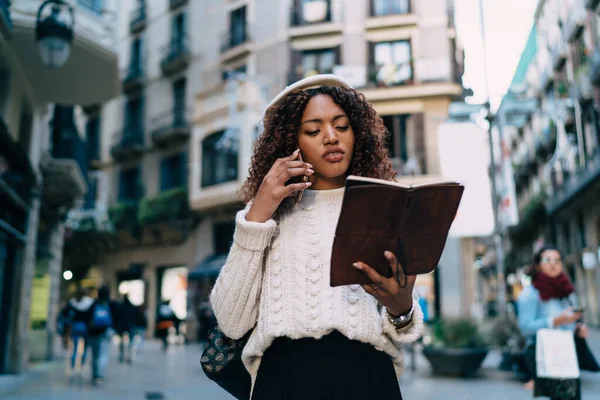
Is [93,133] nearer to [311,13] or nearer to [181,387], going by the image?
[311,13]

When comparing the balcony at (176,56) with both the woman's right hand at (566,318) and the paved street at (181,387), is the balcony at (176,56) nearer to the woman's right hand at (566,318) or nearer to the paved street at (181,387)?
the paved street at (181,387)

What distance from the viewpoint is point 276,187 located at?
1.55 m

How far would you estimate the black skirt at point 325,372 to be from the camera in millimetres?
1573

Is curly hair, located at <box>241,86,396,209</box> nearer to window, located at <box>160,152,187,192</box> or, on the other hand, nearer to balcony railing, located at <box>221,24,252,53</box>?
balcony railing, located at <box>221,24,252,53</box>

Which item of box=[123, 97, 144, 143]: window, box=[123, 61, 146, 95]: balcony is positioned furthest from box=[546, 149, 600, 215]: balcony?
box=[123, 61, 146, 95]: balcony

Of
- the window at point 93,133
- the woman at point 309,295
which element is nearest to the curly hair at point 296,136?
the woman at point 309,295

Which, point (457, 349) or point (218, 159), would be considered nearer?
point (457, 349)

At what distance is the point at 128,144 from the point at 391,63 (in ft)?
37.6

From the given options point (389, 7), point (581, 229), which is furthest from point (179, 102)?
point (581, 229)

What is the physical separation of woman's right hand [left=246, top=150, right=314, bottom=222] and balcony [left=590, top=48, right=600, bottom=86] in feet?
67.5

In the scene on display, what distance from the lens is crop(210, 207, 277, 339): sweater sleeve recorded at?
158 centimetres

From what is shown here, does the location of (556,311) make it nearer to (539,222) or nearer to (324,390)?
(324,390)

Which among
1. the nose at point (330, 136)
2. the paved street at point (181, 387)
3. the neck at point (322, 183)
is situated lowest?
the paved street at point (181, 387)

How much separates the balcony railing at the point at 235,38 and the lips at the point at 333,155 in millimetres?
19938
